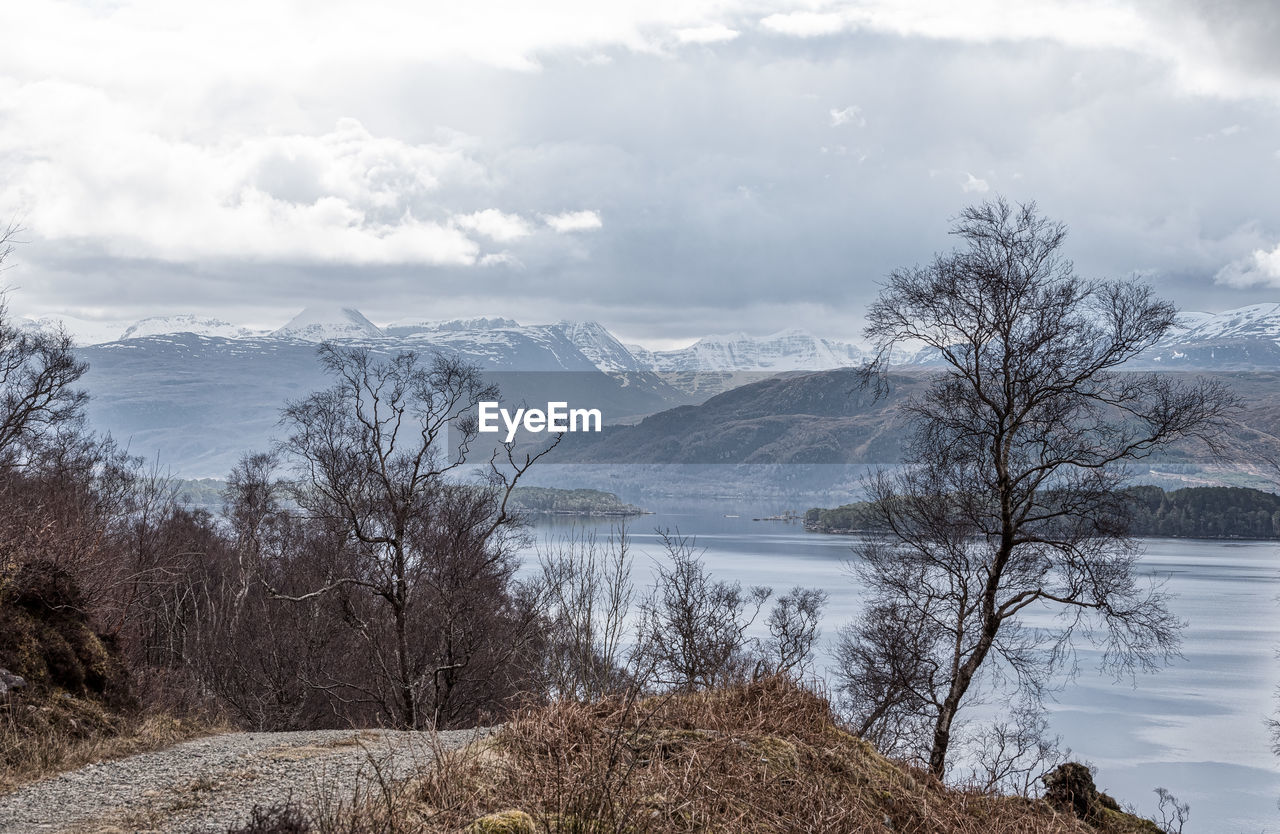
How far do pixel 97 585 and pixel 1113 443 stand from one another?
763 inches

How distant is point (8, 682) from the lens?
1159cm

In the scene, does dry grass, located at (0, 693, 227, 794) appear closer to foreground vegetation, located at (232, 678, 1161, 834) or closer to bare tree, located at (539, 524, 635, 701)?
bare tree, located at (539, 524, 635, 701)

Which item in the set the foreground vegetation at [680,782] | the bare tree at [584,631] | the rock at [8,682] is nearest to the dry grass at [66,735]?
the rock at [8,682]

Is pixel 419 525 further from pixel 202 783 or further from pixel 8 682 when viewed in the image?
pixel 202 783

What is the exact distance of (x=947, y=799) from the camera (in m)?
8.09

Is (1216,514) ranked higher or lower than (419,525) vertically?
lower

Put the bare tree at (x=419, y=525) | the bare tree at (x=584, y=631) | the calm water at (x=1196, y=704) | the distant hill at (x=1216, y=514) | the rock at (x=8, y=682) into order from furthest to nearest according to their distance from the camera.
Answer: the distant hill at (x=1216, y=514) → the calm water at (x=1196, y=704) → the bare tree at (x=419, y=525) → the rock at (x=8, y=682) → the bare tree at (x=584, y=631)

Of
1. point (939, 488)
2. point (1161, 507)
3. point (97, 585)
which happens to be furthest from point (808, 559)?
point (97, 585)

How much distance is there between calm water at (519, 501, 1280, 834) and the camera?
52.0 m

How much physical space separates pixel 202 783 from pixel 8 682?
4.37 m

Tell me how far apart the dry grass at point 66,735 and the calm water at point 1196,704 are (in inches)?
1545

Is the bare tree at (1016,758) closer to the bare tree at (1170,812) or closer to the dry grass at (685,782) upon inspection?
the dry grass at (685,782)

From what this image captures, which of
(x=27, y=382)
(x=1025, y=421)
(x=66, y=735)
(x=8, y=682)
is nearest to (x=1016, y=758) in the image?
(x=1025, y=421)

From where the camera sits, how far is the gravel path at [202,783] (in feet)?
24.7
